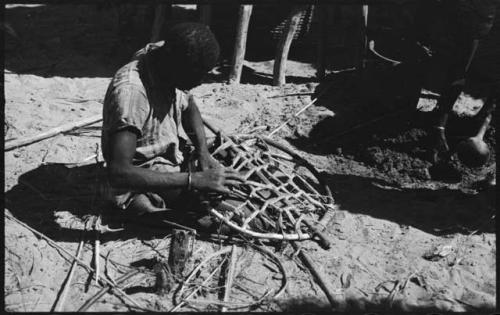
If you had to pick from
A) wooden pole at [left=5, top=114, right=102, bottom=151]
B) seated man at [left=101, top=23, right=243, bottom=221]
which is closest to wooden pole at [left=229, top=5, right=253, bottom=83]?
wooden pole at [left=5, top=114, right=102, bottom=151]

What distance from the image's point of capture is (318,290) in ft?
12.3

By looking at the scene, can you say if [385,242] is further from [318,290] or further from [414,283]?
[318,290]

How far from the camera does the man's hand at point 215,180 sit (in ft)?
12.3

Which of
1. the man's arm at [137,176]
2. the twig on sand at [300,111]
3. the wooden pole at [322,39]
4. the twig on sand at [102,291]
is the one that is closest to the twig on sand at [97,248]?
the twig on sand at [102,291]

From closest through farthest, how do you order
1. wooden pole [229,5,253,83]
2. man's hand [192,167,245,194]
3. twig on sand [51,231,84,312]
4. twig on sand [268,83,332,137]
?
twig on sand [51,231,84,312]
man's hand [192,167,245,194]
twig on sand [268,83,332,137]
wooden pole [229,5,253,83]

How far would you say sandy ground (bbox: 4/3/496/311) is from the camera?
370cm

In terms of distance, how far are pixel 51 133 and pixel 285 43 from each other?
2740mm

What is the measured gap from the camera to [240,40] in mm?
6578

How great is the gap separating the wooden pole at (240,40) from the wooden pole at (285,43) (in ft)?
1.31

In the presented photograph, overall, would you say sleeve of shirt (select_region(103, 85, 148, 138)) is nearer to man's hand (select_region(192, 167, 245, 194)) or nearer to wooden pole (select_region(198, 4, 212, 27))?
man's hand (select_region(192, 167, 245, 194))

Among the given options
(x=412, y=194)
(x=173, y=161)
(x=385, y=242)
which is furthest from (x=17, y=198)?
(x=412, y=194)

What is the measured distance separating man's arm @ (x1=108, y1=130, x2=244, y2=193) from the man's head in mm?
474

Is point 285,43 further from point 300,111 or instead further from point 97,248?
point 97,248

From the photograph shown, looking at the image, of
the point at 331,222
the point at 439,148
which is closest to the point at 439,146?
the point at 439,148
